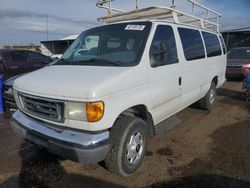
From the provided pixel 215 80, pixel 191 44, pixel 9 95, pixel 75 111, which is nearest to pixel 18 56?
pixel 9 95

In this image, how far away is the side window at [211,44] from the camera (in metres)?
5.97

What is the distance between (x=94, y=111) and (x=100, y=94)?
21 centimetres

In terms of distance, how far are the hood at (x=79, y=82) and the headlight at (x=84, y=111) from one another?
9cm

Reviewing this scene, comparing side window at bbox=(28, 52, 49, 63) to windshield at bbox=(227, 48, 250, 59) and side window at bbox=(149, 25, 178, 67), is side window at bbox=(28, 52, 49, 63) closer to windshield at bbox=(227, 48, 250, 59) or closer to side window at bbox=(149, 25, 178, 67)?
side window at bbox=(149, 25, 178, 67)

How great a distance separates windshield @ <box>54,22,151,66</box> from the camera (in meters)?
3.58

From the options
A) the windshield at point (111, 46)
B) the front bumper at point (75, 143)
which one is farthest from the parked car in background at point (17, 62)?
the front bumper at point (75, 143)

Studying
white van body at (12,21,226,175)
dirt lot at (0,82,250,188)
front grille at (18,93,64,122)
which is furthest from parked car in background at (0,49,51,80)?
front grille at (18,93,64,122)

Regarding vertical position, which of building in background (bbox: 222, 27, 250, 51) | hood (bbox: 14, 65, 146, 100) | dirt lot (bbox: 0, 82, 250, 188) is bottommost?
dirt lot (bbox: 0, 82, 250, 188)

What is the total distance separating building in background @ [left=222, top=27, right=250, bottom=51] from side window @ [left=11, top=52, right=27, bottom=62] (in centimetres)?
2304

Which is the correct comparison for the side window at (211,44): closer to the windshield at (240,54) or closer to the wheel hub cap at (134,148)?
the wheel hub cap at (134,148)

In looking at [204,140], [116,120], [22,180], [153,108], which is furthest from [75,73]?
[204,140]

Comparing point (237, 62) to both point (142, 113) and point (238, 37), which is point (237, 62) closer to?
point (142, 113)

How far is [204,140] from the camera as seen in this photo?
4691 mm

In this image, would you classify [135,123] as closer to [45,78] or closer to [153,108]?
[153,108]
